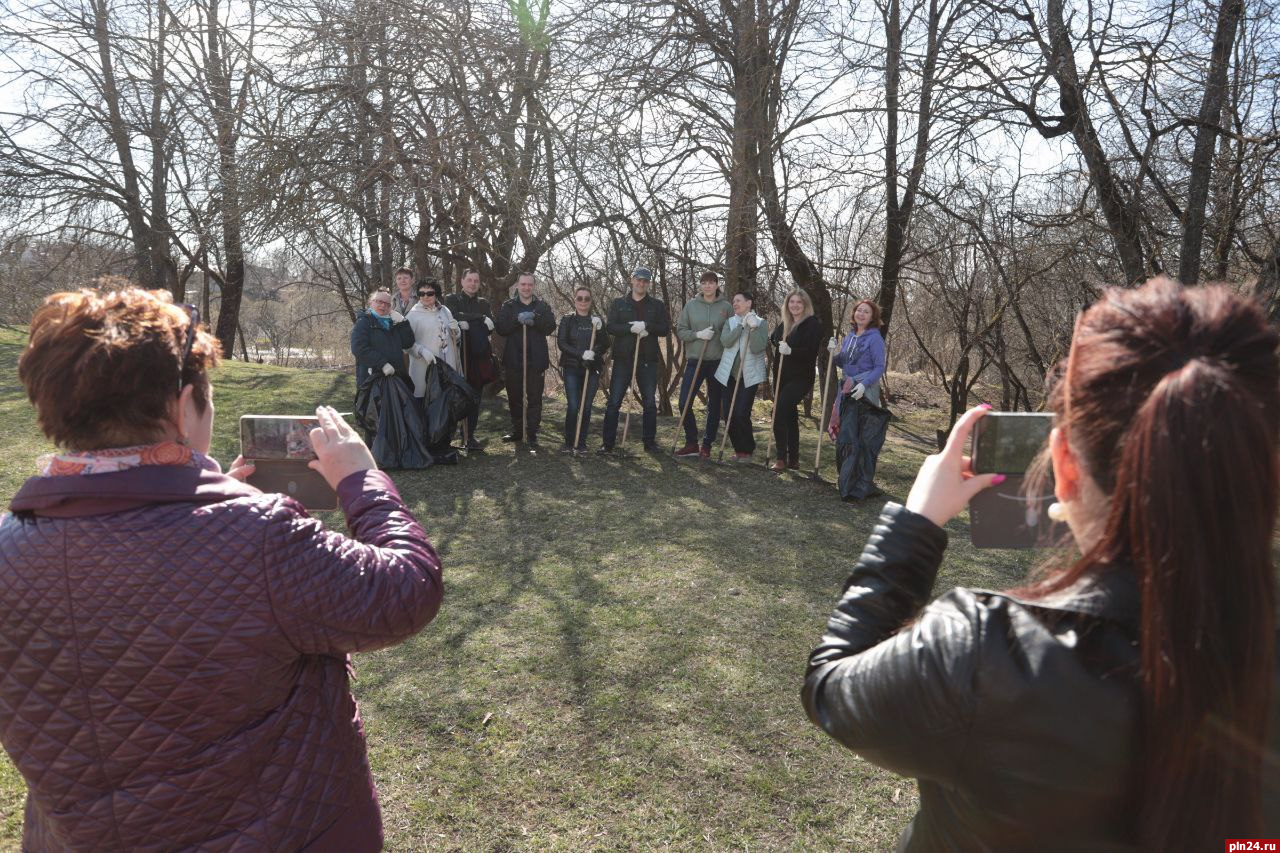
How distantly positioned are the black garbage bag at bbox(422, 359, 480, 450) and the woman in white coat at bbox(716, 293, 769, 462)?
2427 millimetres

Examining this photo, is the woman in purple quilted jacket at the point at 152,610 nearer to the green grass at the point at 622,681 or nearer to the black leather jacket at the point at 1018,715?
the black leather jacket at the point at 1018,715

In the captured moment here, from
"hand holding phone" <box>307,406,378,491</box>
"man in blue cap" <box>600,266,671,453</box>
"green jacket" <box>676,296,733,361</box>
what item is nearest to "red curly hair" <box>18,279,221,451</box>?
"hand holding phone" <box>307,406,378,491</box>

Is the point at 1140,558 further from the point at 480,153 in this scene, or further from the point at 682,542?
the point at 480,153

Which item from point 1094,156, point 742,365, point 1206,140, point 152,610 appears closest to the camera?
point 152,610

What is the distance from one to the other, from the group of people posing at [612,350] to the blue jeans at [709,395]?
0.03 ft

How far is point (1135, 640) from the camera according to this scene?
0.81 m

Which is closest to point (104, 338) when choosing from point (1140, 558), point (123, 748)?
point (123, 748)

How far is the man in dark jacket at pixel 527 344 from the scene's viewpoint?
7.97 meters

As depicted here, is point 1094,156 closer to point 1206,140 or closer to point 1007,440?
point 1206,140

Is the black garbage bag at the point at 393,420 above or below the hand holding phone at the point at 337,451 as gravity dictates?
below

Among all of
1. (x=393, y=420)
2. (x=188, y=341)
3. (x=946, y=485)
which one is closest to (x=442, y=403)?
(x=393, y=420)

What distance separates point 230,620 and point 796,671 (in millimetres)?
2844

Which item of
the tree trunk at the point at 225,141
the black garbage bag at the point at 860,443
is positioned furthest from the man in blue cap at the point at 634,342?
the tree trunk at the point at 225,141

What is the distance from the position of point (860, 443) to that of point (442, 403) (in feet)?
12.1
